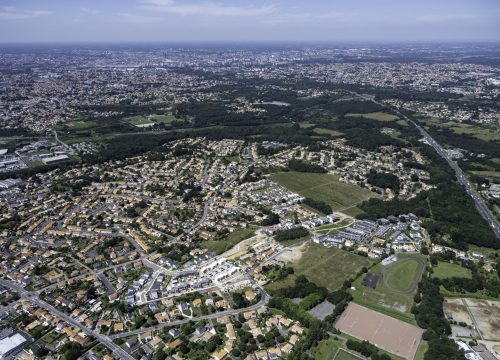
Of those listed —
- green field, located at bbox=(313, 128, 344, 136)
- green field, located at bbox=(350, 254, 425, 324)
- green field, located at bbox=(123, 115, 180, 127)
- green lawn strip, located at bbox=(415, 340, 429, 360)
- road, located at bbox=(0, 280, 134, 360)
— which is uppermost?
green field, located at bbox=(123, 115, 180, 127)

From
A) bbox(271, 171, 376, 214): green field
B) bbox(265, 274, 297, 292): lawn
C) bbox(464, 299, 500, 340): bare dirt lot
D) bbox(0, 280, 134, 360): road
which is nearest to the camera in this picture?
bbox(0, 280, 134, 360): road

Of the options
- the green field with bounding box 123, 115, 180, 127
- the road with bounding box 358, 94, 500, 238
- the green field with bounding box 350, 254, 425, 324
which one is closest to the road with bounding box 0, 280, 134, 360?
the green field with bounding box 350, 254, 425, 324

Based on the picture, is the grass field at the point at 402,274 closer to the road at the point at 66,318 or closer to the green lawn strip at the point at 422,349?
the green lawn strip at the point at 422,349

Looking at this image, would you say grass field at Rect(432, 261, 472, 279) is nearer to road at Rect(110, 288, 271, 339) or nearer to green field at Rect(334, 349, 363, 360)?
green field at Rect(334, 349, 363, 360)

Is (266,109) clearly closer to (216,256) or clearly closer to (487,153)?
(487,153)

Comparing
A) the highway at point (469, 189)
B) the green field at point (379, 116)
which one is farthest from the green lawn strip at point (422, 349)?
the green field at point (379, 116)
